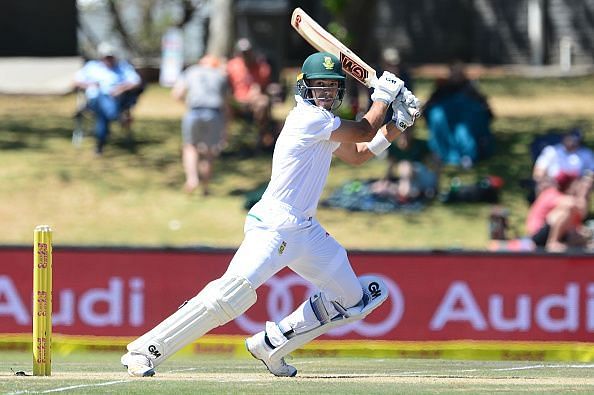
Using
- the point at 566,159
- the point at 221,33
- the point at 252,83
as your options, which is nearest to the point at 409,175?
the point at 566,159

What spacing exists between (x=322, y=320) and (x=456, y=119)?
1049 centimetres

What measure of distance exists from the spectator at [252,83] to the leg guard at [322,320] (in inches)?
465

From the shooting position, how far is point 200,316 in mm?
9477

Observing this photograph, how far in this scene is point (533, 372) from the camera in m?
10.9

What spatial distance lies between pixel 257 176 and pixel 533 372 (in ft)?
36.5

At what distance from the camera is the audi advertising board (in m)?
14.1

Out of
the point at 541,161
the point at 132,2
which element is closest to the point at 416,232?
the point at 541,161

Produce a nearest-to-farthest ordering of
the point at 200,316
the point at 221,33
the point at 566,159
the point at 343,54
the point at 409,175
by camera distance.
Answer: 1. the point at 200,316
2. the point at 343,54
3. the point at 566,159
4. the point at 409,175
5. the point at 221,33

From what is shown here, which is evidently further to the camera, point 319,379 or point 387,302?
point 387,302

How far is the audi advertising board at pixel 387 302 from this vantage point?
1407 cm

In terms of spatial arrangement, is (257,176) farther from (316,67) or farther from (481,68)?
(481,68)

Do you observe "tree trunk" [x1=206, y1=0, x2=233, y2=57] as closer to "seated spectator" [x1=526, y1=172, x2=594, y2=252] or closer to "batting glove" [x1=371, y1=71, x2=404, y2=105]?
"seated spectator" [x1=526, y1=172, x2=594, y2=252]

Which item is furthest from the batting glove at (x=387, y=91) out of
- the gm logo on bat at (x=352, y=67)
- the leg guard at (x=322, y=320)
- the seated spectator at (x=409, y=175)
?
the seated spectator at (x=409, y=175)

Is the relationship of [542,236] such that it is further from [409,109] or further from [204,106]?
[409,109]
